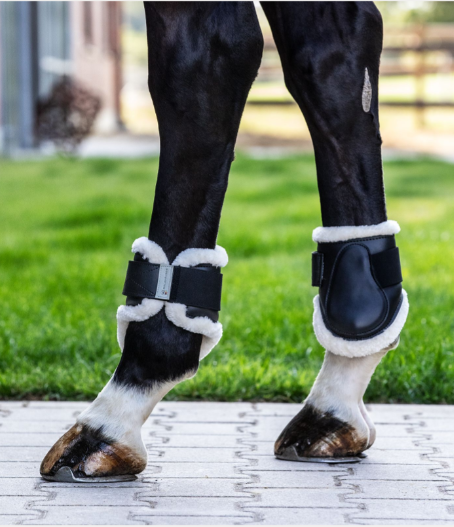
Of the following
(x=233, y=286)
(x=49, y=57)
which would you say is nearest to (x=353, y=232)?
(x=233, y=286)

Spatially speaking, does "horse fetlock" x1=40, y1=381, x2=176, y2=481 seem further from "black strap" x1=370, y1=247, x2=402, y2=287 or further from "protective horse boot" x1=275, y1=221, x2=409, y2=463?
"black strap" x1=370, y1=247, x2=402, y2=287

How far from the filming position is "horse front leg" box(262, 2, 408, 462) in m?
1.72

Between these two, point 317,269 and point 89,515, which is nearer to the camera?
point 89,515

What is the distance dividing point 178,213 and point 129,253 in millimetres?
3248

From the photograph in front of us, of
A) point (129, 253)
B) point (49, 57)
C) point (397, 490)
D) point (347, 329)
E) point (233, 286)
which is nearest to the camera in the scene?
point (397, 490)

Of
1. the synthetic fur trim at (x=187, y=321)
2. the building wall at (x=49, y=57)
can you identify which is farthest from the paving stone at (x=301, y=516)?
the building wall at (x=49, y=57)

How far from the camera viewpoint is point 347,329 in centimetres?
173

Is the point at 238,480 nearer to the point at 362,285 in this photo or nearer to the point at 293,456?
the point at 293,456

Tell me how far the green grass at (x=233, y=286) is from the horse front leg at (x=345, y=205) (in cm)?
60

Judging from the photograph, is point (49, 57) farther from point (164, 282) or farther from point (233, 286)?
point (164, 282)

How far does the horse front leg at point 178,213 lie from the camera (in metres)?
1.67

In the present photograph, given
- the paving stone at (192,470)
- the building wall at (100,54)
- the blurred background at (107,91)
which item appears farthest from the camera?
the building wall at (100,54)

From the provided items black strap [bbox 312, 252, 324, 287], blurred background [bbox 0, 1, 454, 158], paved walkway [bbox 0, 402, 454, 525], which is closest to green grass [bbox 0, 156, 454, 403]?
paved walkway [bbox 0, 402, 454, 525]

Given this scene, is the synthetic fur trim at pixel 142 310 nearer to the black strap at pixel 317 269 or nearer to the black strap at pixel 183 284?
the black strap at pixel 183 284
